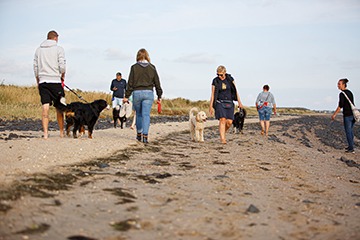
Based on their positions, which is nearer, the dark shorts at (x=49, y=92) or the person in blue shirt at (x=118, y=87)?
the dark shorts at (x=49, y=92)

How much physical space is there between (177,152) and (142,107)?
1.85m

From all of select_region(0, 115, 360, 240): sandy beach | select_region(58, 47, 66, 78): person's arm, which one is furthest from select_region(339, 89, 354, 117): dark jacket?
select_region(58, 47, 66, 78): person's arm

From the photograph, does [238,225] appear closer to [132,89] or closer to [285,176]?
[285,176]

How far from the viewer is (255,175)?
722 cm

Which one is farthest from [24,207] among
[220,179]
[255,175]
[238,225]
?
[255,175]

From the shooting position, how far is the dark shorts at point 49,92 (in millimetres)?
10234

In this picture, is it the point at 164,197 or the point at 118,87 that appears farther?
the point at 118,87

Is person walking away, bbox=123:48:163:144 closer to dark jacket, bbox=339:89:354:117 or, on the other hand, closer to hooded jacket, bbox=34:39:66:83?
hooded jacket, bbox=34:39:66:83

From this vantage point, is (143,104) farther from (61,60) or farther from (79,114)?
(61,60)

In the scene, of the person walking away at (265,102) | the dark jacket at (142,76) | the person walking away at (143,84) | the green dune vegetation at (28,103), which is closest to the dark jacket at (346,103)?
the person walking away at (265,102)

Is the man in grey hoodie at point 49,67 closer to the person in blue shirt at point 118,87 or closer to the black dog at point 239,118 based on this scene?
the person in blue shirt at point 118,87

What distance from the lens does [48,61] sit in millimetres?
10148

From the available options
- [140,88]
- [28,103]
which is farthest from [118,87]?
[28,103]

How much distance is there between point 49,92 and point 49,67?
1.87 ft
